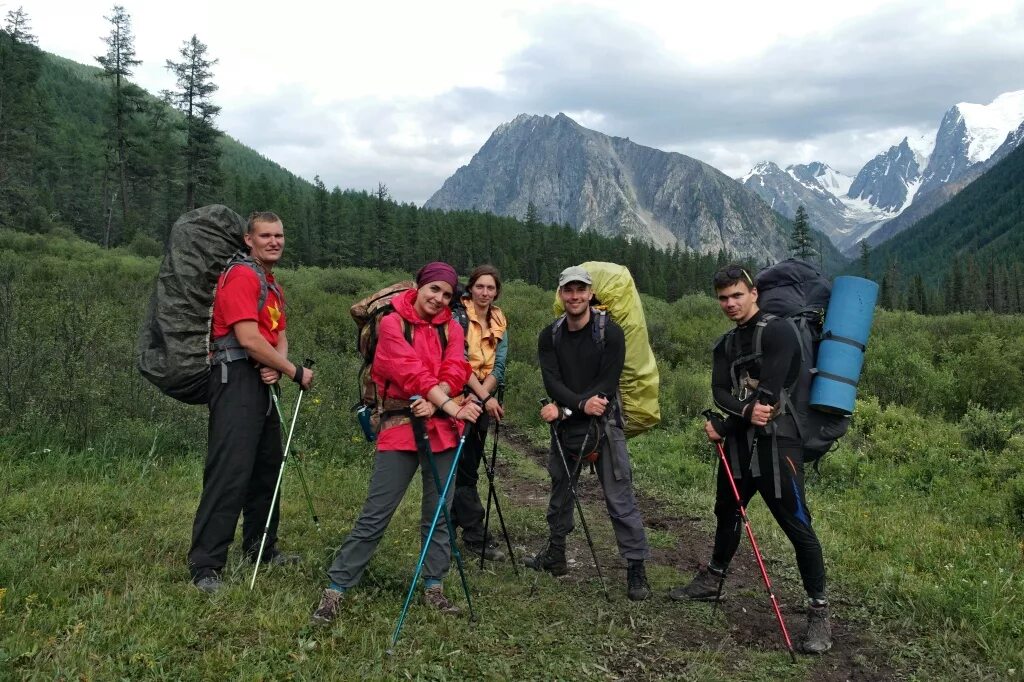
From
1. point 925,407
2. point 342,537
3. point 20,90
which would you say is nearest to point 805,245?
point 925,407

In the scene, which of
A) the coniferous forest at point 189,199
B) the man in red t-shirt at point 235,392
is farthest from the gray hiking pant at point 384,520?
the coniferous forest at point 189,199

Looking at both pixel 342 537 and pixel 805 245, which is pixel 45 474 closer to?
pixel 342 537

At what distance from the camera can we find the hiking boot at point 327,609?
3.98 meters

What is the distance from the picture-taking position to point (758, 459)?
15.5ft

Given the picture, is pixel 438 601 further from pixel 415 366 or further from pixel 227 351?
pixel 227 351

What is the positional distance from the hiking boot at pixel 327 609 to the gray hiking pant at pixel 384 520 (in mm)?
83

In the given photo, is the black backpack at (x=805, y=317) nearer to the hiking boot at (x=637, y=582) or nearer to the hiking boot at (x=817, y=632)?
the hiking boot at (x=817, y=632)

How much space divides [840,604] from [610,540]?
234 centimetres

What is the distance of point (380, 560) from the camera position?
530 cm

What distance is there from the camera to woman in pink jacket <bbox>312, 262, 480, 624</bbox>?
429 cm

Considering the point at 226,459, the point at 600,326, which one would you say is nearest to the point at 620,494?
the point at 600,326

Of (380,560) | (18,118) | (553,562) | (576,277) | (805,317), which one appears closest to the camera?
(805,317)

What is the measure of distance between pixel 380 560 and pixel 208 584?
1.44 m

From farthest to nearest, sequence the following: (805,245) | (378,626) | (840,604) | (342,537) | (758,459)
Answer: (805,245) < (342,537) < (840,604) < (758,459) < (378,626)
